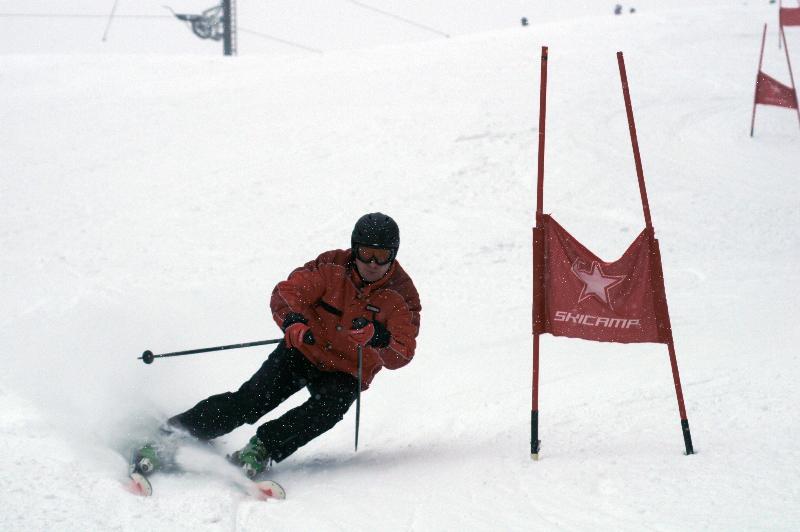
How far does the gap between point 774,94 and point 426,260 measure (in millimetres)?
7910

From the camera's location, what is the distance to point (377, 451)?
210 inches

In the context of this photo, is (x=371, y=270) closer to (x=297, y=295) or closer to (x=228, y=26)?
(x=297, y=295)

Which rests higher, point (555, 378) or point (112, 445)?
point (112, 445)

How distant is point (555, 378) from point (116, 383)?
3.30 meters

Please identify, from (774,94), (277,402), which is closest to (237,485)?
(277,402)

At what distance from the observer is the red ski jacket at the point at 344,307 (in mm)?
4699

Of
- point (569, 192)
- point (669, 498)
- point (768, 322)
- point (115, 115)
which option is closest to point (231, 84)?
point (115, 115)

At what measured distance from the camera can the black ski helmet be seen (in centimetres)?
454

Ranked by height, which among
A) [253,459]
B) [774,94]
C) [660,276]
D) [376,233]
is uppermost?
[774,94]

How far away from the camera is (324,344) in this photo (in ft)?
16.0

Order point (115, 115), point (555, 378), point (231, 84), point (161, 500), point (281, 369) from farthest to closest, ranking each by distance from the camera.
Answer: point (231, 84) → point (115, 115) → point (555, 378) → point (281, 369) → point (161, 500)

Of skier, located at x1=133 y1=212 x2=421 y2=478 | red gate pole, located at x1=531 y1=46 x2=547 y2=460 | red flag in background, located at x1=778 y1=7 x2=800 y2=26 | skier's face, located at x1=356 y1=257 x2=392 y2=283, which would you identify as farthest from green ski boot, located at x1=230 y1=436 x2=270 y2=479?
red flag in background, located at x1=778 y1=7 x2=800 y2=26

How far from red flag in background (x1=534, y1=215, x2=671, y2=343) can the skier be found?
0.85 m

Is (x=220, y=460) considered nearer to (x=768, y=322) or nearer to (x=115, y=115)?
(x=768, y=322)
